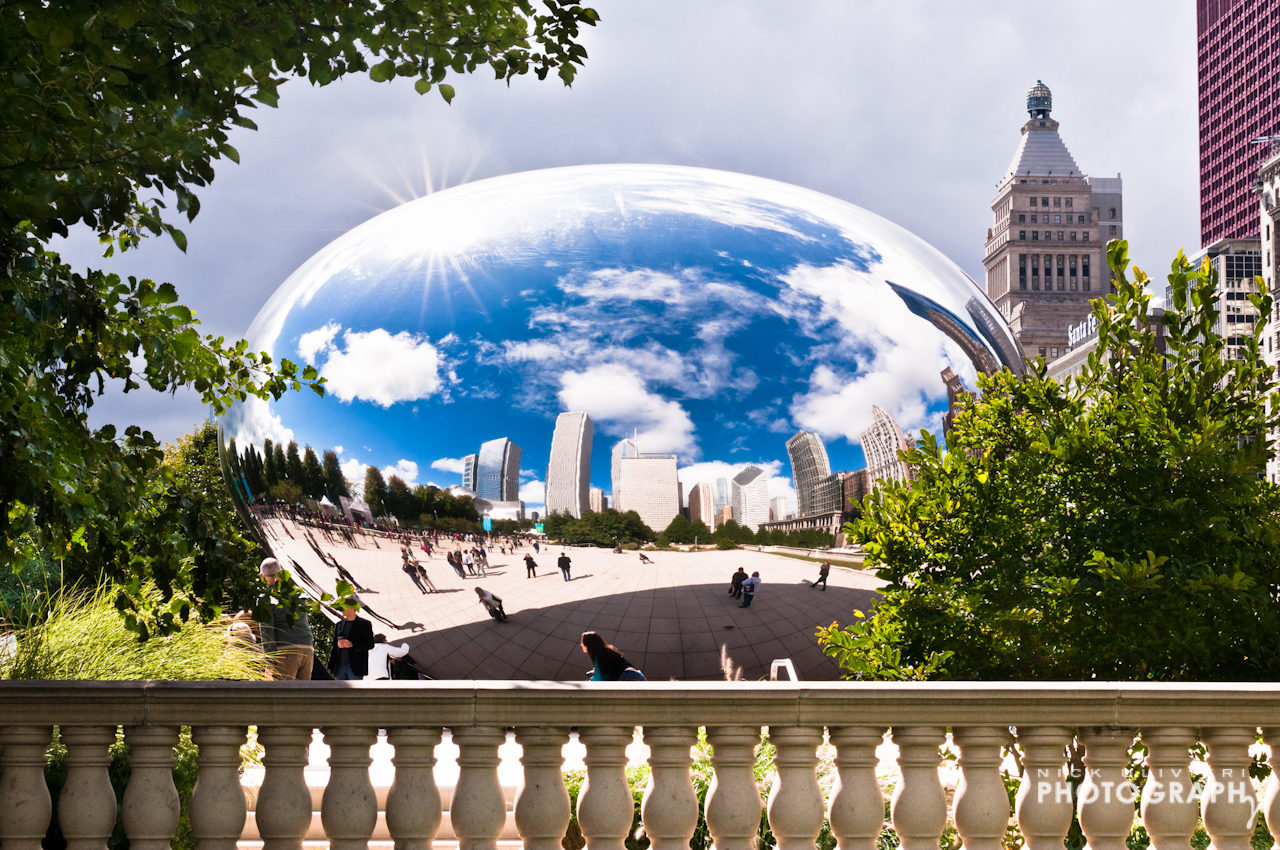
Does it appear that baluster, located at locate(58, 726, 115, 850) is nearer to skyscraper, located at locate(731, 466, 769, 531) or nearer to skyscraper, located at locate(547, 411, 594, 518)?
skyscraper, located at locate(547, 411, 594, 518)

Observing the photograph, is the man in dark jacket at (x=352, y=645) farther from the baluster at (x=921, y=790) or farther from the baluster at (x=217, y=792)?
the baluster at (x=921, y=790)

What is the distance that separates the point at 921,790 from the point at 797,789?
533 mm

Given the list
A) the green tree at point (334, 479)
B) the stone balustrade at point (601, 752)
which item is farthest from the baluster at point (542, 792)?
the green tree at point (334, 479)

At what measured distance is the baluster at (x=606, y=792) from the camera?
4.38m

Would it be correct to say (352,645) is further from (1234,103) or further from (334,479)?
(1234,103)

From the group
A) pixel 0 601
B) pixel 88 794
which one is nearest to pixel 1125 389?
pixel 88 794

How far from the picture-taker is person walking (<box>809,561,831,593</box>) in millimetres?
6559

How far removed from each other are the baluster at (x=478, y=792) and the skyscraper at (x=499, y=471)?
2.06 metres

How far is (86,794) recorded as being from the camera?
171 inches

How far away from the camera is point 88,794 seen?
4340 millimetres

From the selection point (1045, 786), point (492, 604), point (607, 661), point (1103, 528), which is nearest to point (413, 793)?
point (607, 661)

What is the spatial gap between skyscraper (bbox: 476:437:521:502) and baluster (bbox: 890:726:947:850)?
2707 millimetres

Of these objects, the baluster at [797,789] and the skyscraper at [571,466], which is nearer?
the baluster at [797,789]

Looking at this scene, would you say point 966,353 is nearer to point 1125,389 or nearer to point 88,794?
point 1125,389
